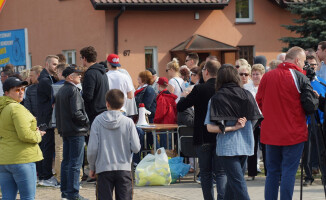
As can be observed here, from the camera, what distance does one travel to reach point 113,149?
7633mm

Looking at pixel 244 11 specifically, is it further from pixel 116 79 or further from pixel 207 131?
pixel 207 131

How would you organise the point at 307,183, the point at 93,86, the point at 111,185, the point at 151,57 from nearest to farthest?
1. the point at 111,185
2. the point at 93,86
3. the point at 307,183
4. the point at 151,57

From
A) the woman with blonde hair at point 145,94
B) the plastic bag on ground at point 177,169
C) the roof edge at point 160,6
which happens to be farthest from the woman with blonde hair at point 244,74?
the roof edge at point 160,6

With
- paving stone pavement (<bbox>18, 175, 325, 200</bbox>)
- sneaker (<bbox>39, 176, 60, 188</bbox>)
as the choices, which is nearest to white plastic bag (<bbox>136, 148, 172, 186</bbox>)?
paving stone pavement (<bbox>18, 175, 325, 200</bbox>)

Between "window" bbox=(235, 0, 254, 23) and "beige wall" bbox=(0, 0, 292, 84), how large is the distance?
0.28m

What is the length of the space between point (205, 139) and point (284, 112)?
1.03 m

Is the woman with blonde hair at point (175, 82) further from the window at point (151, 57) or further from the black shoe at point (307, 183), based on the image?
the window at point (151, 57)

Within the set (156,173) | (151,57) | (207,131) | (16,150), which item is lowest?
(156,173)

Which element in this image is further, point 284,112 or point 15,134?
point 284,112

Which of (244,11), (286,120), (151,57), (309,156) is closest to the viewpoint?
(286,120)

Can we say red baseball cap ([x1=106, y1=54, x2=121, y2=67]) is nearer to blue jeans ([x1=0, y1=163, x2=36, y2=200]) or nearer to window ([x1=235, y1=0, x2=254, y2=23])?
blue jeans ([x1=0, y1=163, x2=36, y2=200])

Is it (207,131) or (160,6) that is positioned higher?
(160,6)

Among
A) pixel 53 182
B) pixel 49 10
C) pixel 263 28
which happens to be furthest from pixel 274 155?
pixel 49 10

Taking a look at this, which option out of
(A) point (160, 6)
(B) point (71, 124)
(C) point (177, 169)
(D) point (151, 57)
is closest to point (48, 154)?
(B) point (71, 124)
